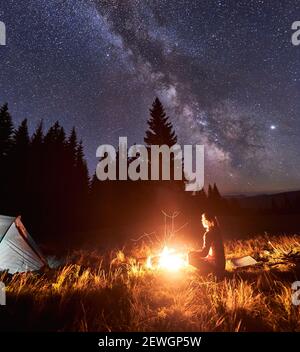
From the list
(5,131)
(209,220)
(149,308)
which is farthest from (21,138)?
(149,308)

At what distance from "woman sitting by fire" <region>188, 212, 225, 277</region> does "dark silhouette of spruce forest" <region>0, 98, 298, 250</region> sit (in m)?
20.3

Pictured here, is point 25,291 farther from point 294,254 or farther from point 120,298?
point 294,254

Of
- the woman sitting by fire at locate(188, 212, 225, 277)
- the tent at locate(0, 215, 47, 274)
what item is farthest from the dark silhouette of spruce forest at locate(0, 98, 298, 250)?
the woman sitting by fire at locate(188, 212, 225, 277)

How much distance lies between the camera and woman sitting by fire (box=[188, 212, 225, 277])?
625 centimetres

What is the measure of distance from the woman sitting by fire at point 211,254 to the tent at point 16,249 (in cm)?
587

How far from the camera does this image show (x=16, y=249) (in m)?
8.58

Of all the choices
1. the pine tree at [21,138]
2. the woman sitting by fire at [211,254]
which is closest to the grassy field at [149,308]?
the woman sitting by fire at [211,254]

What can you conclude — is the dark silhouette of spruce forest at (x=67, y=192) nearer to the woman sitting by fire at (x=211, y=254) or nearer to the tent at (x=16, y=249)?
the tent at (x=16, y=249)

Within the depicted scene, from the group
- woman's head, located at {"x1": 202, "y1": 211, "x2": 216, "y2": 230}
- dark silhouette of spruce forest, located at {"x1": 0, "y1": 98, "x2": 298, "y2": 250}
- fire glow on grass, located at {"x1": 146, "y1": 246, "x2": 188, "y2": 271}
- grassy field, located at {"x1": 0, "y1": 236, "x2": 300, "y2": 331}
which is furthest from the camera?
dark silhouette of spruce forest, located at {"x1": 0, "y1": 98, "x2": 298, "y2": 250}

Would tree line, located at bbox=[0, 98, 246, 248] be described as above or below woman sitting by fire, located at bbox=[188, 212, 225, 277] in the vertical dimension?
above

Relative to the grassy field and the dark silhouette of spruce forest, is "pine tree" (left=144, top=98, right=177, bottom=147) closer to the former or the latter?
the dark silhouette of spruce forest

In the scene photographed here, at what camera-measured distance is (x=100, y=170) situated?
4322 centimetres

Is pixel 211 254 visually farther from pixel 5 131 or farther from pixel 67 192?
pixel 5 131
